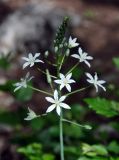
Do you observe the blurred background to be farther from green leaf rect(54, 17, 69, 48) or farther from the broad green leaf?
green leaf rect(54, 17, 69, 48)

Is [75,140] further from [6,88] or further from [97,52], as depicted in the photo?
[97,52]

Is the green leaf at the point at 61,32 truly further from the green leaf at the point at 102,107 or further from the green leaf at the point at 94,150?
the green leaf at the point at 94,150

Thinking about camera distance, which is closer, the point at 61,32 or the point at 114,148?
the point at 61,32

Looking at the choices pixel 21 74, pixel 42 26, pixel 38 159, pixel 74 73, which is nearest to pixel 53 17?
pixel 42 26

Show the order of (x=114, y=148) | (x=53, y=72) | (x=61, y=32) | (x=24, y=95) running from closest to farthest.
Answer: (x=61, y=32) < (x=114, y=148) < (x=24, y=95) < (x=53, y=72)

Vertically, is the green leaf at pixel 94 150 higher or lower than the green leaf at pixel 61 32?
lower

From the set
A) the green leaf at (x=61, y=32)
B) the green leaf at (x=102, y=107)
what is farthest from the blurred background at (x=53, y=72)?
the green leaf at (x=61, y=32)

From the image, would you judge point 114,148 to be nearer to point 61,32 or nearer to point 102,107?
point 102,107

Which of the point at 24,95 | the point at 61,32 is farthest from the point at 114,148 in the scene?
the point at 61,32

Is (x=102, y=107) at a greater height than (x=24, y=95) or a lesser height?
lesser
